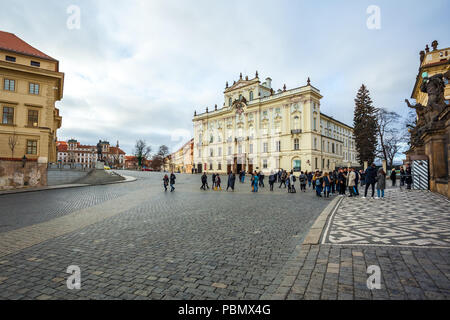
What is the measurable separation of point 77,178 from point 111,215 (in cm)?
2374

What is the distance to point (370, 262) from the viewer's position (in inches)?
146

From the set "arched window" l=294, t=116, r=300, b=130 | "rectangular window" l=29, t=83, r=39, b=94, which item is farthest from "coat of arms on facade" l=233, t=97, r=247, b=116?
"rectangular window" l=29, t=83, r=39, b=94

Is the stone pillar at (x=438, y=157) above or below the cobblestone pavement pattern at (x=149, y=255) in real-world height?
above

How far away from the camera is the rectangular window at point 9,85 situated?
87.9ft

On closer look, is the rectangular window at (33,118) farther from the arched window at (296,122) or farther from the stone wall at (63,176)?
the arched window at (296,122)

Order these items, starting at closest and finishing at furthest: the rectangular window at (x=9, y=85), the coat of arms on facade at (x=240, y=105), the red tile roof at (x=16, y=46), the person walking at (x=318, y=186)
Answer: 1. the person walking at (x=318, y=186)
2. the rectangular window at (x=9, y=85)
3. the red tile roof at (x=16, y=46)
4. the coat of arms on facade at (x=240, y=105)

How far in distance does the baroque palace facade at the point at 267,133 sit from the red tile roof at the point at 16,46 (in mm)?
37454

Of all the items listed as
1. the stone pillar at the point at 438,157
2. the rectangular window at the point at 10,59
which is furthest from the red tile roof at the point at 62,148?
the stone pillar at the point at 438,157

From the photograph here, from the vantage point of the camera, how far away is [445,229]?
556cm

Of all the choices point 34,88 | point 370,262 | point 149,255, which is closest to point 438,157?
point 370,262

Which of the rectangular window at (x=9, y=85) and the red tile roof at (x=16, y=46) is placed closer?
the rectangular window at (x=9, y=85)

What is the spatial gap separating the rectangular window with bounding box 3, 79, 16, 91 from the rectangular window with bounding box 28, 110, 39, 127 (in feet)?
10.2

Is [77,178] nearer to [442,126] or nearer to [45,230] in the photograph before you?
[45,230]

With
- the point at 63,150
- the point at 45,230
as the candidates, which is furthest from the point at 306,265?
the point at 63,150
